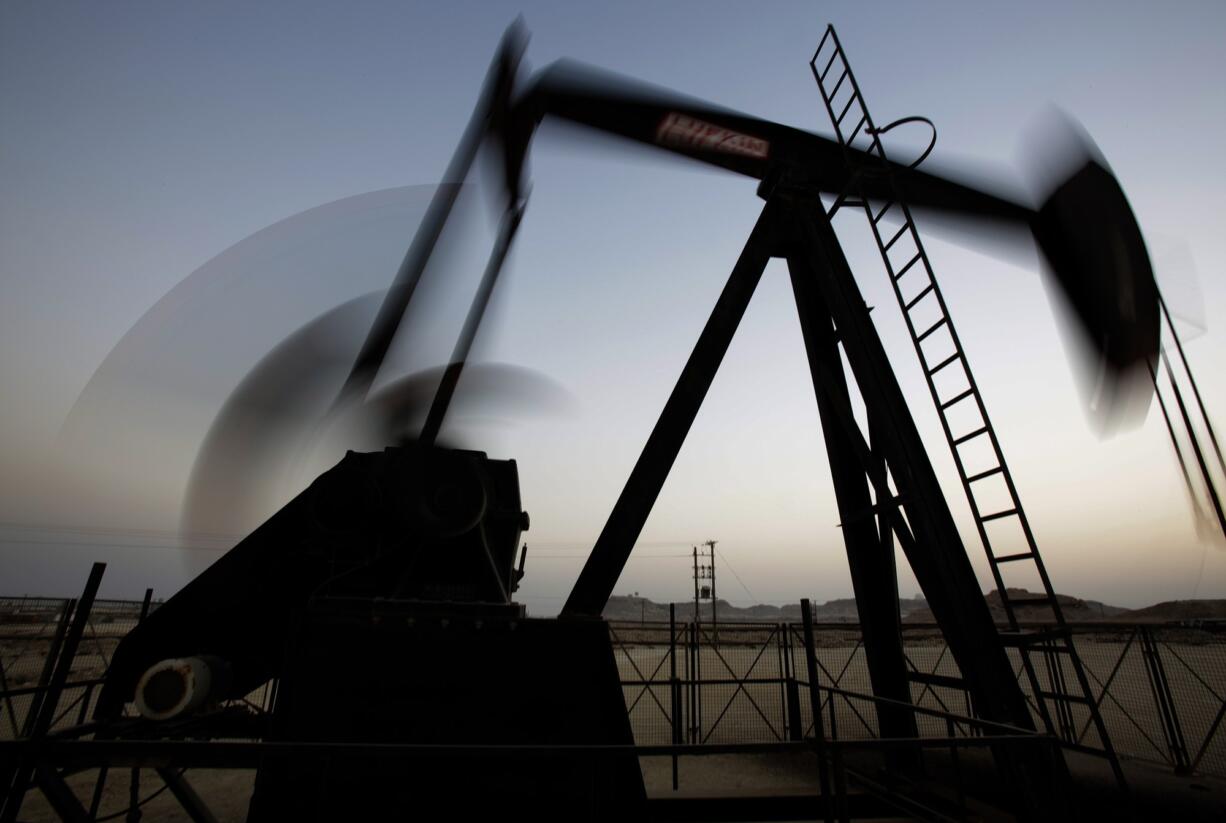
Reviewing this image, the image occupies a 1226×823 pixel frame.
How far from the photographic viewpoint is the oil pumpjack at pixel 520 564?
3.14 meters

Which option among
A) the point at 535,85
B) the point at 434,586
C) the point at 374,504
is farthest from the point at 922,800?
the point at 535,85

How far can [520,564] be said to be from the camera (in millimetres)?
6031

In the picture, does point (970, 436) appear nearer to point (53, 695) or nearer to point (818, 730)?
point (818, 730)

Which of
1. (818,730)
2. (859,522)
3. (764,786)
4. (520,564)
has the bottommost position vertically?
(764,786)

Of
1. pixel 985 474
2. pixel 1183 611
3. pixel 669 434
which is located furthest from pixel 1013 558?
pixel 1183 611

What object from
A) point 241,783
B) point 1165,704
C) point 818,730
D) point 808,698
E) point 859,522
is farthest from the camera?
point 808,698

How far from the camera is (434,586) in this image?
4.36 metres

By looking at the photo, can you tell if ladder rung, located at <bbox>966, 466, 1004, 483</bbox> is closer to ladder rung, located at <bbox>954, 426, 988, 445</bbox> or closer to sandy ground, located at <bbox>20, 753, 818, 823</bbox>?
ladder rung, located at <bbox>954, 426, 988, 445</bbox>

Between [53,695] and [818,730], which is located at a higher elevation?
[53,695]

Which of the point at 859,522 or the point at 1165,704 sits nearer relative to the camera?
the point at 859,522

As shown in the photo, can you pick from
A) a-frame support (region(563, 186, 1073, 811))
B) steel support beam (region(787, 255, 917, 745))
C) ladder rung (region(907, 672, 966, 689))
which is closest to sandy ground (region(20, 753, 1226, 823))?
steel support beam (region(787, 255, 917, 745))

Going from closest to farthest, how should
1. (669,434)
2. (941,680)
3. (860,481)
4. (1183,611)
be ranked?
(941,680), (669,434), (860,481), (1183,611)

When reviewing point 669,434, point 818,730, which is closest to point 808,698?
point 669,434

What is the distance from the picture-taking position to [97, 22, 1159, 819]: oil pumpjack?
3.14 m
